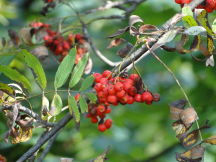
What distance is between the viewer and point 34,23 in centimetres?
276

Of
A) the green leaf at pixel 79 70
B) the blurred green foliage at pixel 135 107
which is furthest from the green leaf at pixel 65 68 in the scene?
the blurred green foliage at pixel 135 107

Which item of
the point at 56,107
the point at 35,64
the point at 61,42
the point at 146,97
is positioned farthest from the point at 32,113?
the point at 61,42

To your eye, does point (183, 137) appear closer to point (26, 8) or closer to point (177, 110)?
point (177, 110)

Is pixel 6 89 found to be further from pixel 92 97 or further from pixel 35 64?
pixel 92 97

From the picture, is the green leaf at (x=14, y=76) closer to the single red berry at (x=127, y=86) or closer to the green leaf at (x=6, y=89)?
the green leaf at (x=6, y=89)

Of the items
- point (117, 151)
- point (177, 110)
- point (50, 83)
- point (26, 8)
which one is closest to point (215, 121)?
point (117, 151)

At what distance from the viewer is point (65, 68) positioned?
196 cm

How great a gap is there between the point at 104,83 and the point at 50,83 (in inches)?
73.4

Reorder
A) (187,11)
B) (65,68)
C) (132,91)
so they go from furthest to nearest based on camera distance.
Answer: (65,68), (132,91), (187,11)

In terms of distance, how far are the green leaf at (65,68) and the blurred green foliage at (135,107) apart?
3.12 ft

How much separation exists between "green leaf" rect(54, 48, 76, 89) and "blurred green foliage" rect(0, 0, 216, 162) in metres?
0.95

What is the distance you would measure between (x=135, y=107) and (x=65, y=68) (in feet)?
7.57

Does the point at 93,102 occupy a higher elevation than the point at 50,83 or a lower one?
higher

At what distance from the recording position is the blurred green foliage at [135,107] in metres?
3.38
